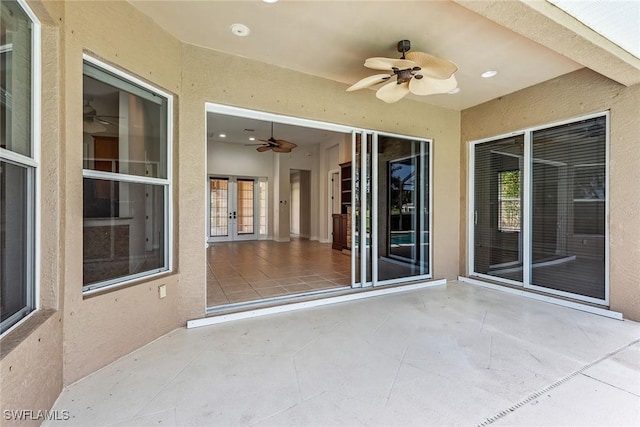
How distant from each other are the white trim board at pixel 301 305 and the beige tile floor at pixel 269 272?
373 millimetres

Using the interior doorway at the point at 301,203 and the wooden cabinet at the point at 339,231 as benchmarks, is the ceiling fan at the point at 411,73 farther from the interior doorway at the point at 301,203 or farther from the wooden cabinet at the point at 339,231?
the interior doorway at the point at 301,203

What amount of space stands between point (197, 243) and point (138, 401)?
5.04ft

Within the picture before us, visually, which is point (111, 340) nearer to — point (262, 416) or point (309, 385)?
point (262, 416)

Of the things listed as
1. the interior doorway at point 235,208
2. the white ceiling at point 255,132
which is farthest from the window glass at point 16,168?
the interior doorway at point 235,208

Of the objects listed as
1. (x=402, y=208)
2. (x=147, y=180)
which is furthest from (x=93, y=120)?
(x=402, y=208)

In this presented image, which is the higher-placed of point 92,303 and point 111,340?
point 92,303

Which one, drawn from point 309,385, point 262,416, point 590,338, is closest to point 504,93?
point 590,338

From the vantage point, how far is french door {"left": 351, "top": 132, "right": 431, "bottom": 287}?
440 centimetres

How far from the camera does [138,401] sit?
1.89 metres

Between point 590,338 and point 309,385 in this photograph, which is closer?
point 309,385

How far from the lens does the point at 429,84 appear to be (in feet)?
10.1

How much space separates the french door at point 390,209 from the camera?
14.4 ft

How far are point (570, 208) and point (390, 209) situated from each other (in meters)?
2.29

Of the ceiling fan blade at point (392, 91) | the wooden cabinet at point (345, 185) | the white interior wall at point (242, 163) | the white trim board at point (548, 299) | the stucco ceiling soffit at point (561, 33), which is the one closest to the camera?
the stucco ceiling soffit at point (561, 33)
